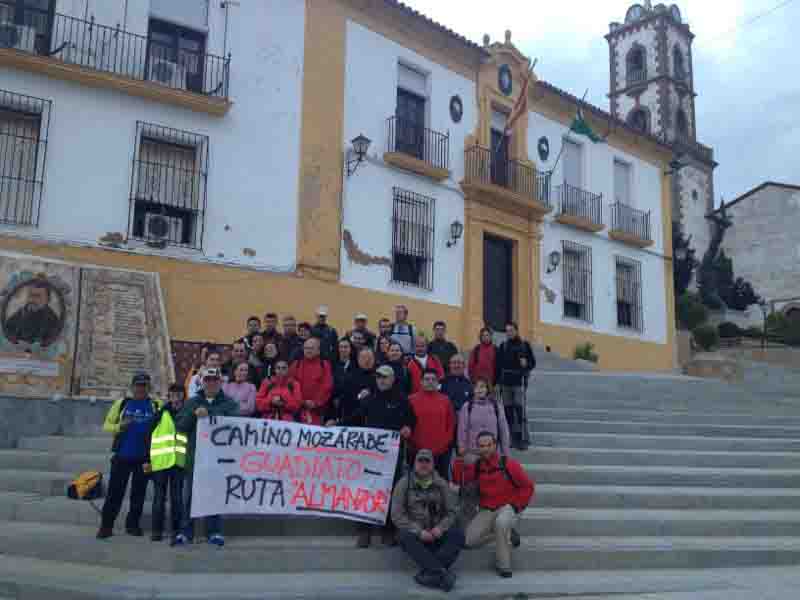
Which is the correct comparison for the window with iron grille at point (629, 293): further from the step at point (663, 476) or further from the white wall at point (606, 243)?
the step at point (663, 476)

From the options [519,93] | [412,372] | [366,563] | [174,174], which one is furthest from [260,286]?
[519,93]

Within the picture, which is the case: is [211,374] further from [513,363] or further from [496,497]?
[513,363]

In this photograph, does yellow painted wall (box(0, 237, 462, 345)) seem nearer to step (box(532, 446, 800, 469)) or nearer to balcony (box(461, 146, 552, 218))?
balcony (box(461, 146, 552, 218))

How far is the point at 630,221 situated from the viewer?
20828mm

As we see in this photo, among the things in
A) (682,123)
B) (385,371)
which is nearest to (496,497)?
→ (385,371)

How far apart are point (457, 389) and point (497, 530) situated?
1.93 meters

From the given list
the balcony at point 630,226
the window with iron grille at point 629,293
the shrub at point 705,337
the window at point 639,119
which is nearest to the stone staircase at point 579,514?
the window with iron grille at point 629,293

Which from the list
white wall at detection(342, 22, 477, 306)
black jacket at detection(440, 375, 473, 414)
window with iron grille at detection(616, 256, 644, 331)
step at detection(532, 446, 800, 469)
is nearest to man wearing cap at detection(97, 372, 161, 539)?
black jacket at detection(440, 375, 473, 414)

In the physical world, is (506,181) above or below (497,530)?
above

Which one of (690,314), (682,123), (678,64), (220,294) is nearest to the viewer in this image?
(220,294)

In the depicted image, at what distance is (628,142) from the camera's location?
21.5m

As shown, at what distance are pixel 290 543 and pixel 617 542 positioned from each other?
3.06m

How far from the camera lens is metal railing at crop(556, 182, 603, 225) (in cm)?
1898

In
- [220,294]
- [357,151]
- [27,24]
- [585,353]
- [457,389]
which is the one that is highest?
[27,24]
